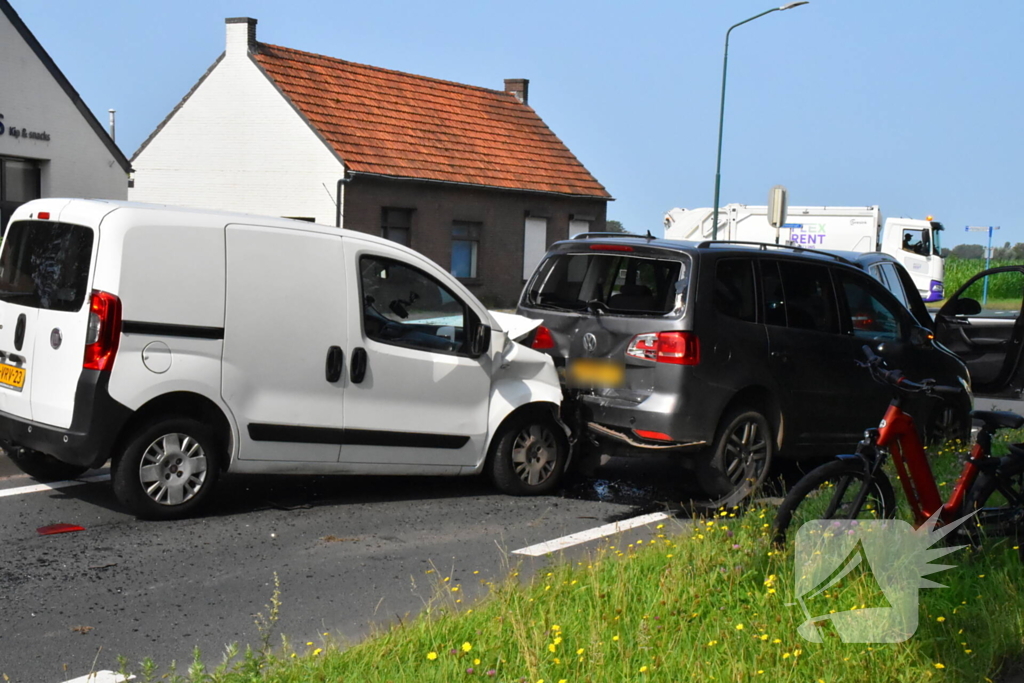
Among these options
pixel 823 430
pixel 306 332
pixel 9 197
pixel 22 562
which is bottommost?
pixel 22 562

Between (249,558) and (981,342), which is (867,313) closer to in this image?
(981,342)

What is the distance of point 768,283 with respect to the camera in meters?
8.41

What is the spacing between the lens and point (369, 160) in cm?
3192

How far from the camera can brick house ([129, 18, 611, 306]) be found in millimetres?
32125

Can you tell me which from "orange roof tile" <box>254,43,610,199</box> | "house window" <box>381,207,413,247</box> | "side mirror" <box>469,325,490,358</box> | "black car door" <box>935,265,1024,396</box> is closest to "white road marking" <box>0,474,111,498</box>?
"side mirror" <box>469,325,490,358</box>

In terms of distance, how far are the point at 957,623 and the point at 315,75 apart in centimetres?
3106

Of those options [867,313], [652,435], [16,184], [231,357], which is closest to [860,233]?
[16,184]

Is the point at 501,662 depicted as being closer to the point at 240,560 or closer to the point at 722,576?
the point at 722,576

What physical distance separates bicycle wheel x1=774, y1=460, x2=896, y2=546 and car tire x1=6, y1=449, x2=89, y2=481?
181 inches

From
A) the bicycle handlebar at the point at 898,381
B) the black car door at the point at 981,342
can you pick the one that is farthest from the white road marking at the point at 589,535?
the black car door at the point at 981,342

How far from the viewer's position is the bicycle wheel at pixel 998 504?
6.06 metres

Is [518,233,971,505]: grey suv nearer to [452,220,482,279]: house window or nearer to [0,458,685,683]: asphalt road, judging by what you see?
[0,458,685,683]: asphalt road

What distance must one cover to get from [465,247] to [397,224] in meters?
3.19

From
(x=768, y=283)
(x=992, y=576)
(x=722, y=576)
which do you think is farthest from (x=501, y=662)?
(x=768, y=283)
